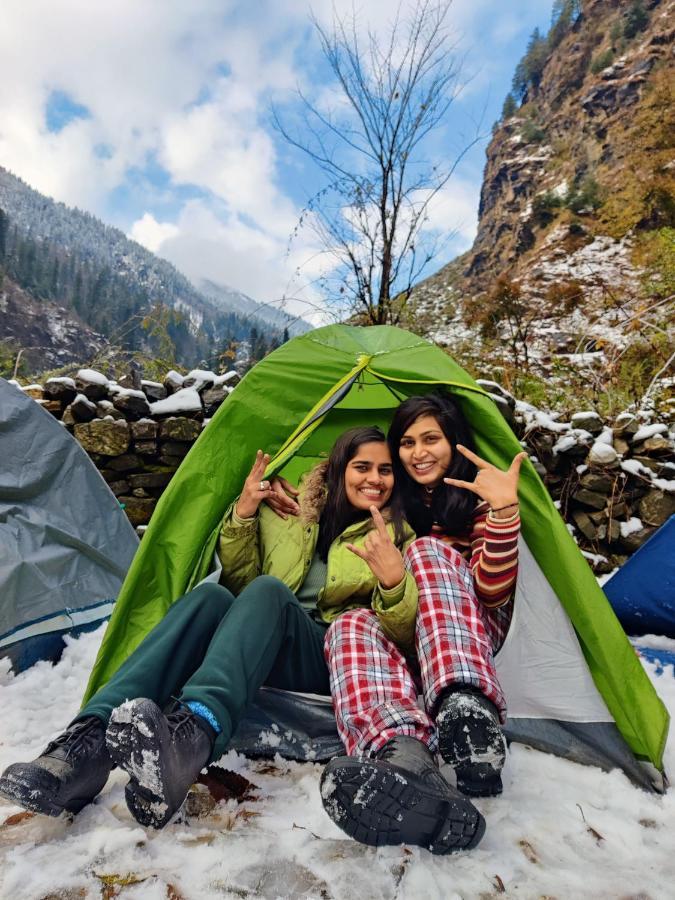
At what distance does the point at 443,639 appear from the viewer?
141 cm

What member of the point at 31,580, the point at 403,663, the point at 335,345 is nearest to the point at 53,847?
the point at 403,663

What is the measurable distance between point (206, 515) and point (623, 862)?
5.14 ft

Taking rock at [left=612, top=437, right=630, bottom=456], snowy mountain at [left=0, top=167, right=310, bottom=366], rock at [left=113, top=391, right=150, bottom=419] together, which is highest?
snowy mountain at [left=0, top=167, right=310, bottom=366]

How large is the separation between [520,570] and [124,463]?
3526 millimetres

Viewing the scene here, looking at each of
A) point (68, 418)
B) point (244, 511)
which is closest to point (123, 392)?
point (68, 418)

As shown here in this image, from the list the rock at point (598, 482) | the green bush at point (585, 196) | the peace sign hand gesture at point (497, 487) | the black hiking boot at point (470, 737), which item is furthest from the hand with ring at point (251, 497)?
the green bush at point (585, 196)

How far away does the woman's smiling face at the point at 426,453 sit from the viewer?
2002 millimetres

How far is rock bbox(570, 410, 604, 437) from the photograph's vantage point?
4266 millimetres

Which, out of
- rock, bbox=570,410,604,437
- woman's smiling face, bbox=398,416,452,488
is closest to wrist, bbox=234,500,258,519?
woman's smiling face, bbox=398,416,452,488

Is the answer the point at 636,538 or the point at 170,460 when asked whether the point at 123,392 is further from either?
the point at 636,538

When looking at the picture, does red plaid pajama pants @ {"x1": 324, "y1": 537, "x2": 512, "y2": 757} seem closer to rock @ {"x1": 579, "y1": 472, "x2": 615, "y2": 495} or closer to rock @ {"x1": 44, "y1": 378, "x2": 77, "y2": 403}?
rock @ {"x1": 579, "y1": 472, "x2": 615, "y2": 495}

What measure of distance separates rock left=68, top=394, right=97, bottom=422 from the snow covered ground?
346cm

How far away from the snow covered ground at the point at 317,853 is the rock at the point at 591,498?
281 cm

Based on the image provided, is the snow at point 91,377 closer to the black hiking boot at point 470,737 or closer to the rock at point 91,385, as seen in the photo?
the rock at point 91,385
